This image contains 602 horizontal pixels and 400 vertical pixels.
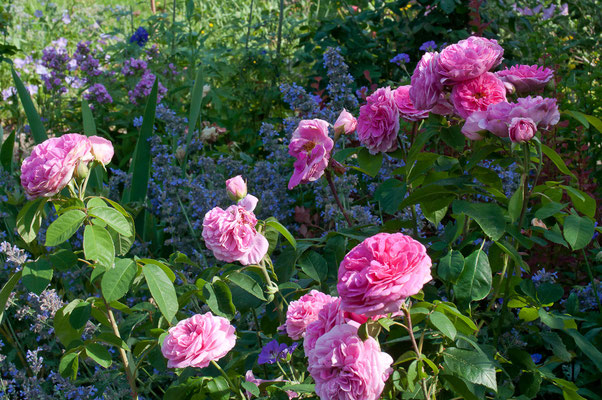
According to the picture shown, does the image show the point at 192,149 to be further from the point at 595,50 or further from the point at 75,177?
the point at 595,50

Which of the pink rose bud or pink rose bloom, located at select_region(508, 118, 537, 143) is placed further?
the pink rose bud

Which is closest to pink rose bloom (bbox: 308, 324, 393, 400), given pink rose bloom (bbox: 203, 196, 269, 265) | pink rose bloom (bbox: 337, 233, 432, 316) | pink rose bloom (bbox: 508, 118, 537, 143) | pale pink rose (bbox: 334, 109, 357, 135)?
pink rose bloom (bbox: 337, 233, 432, 316)

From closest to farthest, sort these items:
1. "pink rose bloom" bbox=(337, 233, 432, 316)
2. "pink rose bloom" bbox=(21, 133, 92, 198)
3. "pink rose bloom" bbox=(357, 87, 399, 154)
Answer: "pink rose bloom" bbox=(337, 233, 432, 316), "pink rose bloom" bbox=(21, 133, 92, 198), "pink rose bloom" bbox=(357, 87, 399, 154)

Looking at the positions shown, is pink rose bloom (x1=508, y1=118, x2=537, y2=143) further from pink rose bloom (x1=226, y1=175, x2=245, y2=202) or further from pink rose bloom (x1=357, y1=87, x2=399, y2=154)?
pink rose bloom (x1=226, y1=175, x2=245, y2=202)

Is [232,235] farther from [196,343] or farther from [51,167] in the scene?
[51,167]

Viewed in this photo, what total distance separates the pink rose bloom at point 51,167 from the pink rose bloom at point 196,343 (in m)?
0.36

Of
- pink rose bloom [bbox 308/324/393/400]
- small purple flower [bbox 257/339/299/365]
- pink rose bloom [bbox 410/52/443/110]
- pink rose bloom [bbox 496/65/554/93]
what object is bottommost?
small purple flower [bbox 257/339/299/365]

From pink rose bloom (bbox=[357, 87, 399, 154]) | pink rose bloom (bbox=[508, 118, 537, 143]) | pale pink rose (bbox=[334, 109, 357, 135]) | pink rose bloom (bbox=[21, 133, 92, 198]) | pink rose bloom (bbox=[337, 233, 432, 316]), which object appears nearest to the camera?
pink rose bloom (bbox=[337, 233, 432, 316])

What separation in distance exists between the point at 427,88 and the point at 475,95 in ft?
0.31

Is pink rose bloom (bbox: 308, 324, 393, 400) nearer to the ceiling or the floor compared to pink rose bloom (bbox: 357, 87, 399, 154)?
nearer to the floor

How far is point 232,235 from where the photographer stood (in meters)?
1.18

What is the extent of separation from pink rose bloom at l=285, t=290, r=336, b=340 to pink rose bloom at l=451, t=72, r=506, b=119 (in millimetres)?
446

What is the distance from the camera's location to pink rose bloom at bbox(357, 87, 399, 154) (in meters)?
1.31

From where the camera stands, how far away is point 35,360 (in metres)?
1.69
